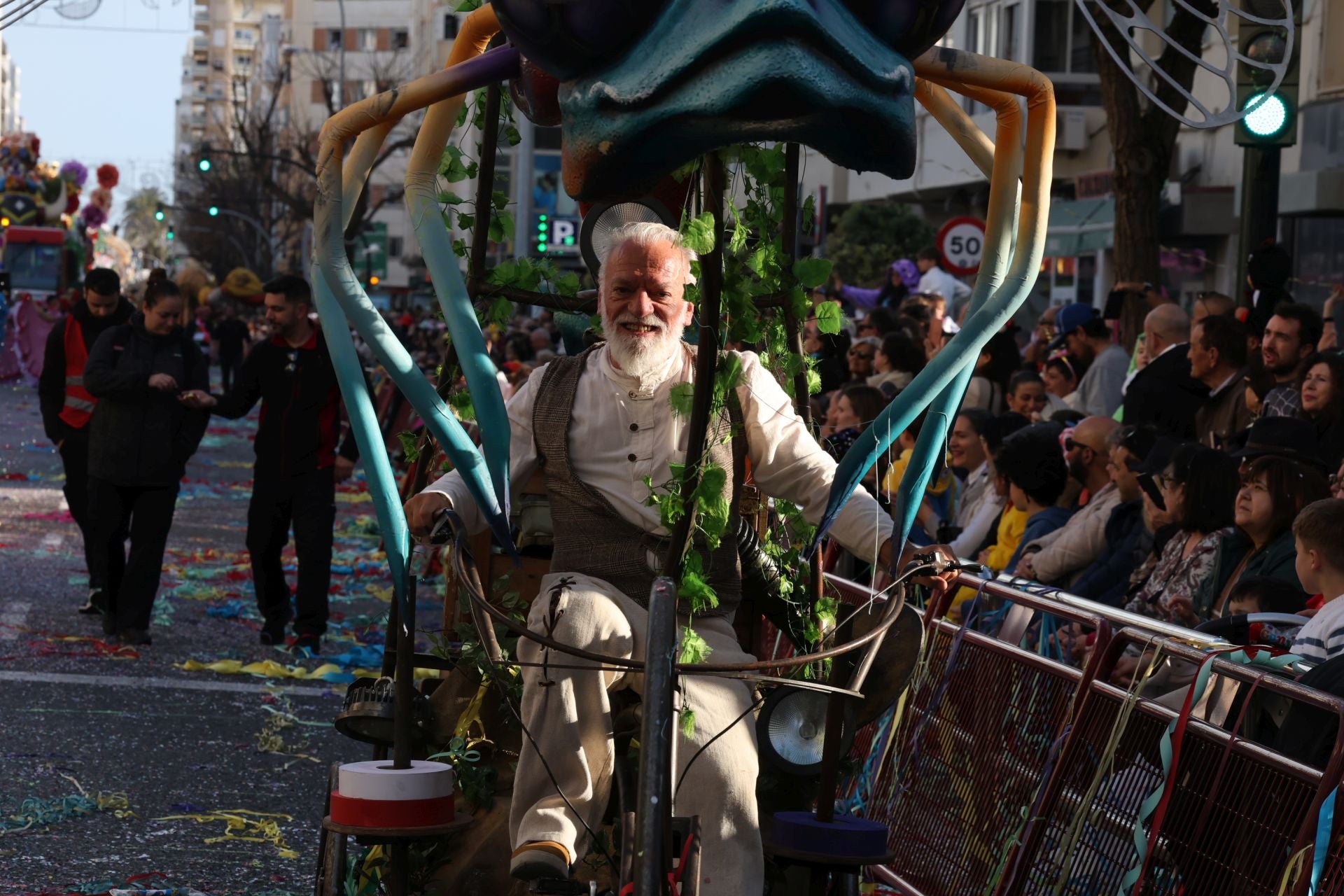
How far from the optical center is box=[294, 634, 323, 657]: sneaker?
11.1 m

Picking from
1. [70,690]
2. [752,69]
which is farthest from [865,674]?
[70,690]

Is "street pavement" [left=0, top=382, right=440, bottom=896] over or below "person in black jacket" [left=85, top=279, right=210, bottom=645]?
below

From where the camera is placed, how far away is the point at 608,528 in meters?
4.87

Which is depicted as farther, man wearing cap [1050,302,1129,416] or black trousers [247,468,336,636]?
man wearing cap [1050,302,1129,416]

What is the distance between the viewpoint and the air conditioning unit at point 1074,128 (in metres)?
28.2

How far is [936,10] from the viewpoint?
370 cm

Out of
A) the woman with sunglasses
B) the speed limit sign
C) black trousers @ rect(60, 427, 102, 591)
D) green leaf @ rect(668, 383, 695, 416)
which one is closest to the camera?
green leaf @ rect(668, 383, 695, 416)

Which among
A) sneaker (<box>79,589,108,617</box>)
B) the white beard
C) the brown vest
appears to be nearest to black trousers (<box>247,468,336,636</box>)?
sneaker (<box>79,589,108,617</box>)

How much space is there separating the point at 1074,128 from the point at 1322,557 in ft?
76.3

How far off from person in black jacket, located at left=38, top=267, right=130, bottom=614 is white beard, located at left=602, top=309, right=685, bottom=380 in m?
7.93

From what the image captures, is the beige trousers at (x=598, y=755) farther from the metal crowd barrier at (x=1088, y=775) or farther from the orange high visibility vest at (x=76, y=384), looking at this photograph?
the orange high visibility vest at (x=76, y=384)

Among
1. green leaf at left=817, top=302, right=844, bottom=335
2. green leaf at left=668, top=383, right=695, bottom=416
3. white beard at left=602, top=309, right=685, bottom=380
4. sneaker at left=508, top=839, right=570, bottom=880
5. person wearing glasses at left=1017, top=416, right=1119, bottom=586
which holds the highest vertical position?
green leaf at left=817, top=302, right=844, bottom=335

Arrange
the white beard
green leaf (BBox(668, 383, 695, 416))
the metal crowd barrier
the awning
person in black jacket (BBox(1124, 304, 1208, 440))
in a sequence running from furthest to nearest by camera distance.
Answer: the awning, person in black jacket (BBox(1124, 304, 1208, 440)), the white beard, the metal crowd barrier, green leaf (BBox(668, 383, 695, 416))

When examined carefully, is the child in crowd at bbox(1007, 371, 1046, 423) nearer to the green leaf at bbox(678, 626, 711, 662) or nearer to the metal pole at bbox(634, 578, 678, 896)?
the green leaf at bbox(678, 626, 711, 662)
